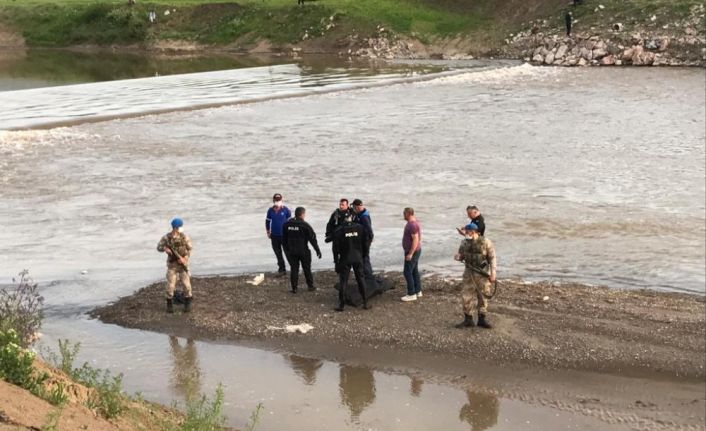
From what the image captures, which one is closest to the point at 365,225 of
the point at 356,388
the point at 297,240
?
the point at 297,240

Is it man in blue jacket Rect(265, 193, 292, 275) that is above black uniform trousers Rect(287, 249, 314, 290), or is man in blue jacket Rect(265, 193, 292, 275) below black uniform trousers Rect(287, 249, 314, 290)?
above

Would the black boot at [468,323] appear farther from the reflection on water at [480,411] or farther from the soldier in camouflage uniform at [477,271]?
the reflection on water at [480,411]

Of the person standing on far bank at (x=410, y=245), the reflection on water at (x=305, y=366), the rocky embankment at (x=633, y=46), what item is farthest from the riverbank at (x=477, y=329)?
the rocky embankment at (x=633, y=46)

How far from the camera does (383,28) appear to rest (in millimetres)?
64750

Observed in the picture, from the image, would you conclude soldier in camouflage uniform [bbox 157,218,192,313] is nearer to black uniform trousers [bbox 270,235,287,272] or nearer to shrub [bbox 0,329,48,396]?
black uniform trousers [bbox 270,235,287,272]

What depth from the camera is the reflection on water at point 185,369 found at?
11107 mm

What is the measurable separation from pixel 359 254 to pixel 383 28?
53.2 m

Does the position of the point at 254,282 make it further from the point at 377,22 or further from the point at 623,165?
the point at 377,22

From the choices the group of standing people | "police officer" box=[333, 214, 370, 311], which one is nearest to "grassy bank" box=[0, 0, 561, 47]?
the group of standing people

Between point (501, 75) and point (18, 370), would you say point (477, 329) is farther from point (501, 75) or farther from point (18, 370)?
point (501, 75)

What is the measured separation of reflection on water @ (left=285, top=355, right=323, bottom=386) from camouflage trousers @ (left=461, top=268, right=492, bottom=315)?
2.47 meters

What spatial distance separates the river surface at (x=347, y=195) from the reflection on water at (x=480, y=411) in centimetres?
3

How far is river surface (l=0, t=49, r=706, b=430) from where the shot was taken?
1145cm

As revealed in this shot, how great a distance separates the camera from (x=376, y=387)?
37.0 feet
